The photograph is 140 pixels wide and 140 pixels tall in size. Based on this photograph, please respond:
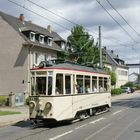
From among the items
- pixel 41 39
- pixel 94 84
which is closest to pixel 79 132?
pixel 94 84

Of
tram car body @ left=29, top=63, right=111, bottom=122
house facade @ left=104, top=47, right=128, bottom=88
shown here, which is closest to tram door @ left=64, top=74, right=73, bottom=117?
tram car body @ left=29, top=63, right=111, bottom=122

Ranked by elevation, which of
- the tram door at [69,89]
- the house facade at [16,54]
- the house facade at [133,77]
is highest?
the house facade at [133,77]

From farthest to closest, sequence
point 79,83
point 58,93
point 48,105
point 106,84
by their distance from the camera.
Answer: point 106,84 → point 79,83 → point 58,93 → point 48,105

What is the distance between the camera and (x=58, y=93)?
20.0m

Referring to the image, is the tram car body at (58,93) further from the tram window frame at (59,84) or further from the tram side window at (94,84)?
the tram side window at (94,84)

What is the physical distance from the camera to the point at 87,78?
941 inches

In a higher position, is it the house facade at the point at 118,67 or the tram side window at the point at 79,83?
the house facade at the point at 118,67

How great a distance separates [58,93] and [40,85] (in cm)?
94

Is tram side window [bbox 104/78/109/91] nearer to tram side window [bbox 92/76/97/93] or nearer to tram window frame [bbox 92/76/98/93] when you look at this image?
tram window frame [bbox 92/76/98/93]

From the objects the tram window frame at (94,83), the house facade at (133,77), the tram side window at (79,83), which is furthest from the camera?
the house facade at (133,77)

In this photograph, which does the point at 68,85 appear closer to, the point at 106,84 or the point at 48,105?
the point at 48,105

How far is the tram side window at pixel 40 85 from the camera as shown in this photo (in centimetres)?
1997

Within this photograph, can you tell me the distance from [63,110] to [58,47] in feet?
128

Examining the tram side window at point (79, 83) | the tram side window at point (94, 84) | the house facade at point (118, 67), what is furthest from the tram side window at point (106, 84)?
the house facade at point (118, 67)
